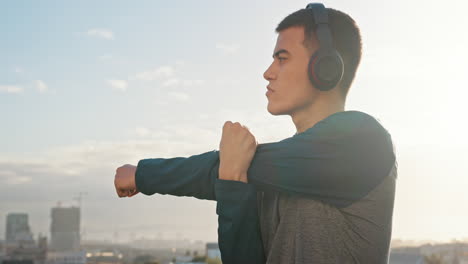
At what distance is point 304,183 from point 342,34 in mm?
589

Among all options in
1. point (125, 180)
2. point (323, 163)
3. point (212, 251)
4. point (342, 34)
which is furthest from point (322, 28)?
point (212, 251)

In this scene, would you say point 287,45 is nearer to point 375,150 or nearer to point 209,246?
point 375,150

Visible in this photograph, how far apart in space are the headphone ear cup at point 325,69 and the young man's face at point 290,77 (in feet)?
0.12

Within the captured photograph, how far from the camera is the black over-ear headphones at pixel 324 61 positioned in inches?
74.1

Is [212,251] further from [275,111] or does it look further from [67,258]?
[275,111]

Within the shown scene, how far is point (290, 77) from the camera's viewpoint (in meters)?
1.97

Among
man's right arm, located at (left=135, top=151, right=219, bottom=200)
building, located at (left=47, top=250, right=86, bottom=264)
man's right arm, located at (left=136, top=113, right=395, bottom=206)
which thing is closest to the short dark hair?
man's right arm, located at (left=136, top=113, right=395, bottom=206)

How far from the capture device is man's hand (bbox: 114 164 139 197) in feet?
6.58

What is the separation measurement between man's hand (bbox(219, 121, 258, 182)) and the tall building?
163 meters

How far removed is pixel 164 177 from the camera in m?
1.92

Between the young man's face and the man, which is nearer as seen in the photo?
the man

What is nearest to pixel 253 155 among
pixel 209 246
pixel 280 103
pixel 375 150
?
pixel 280 103

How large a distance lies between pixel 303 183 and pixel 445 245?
5548cm

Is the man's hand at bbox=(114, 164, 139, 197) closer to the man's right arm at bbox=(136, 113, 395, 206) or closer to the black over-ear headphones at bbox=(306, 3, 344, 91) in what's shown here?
the man's right arm at bbox=(136, 113, 395, 206)
